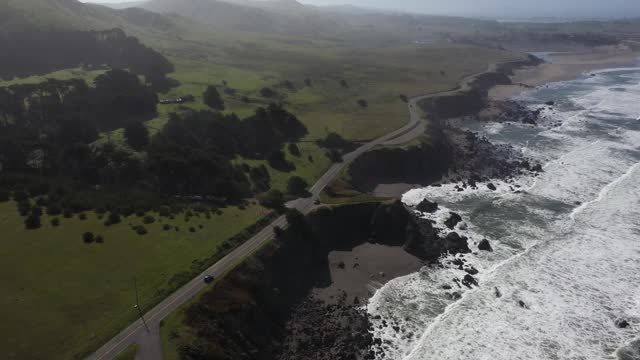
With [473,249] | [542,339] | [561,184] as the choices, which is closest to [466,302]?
[542,339]

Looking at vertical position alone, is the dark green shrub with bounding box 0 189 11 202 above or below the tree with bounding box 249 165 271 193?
above

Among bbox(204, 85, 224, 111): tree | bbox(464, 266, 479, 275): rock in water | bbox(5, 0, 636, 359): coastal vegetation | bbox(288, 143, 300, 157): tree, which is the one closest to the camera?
bbox(5, 0, 636, 359): coastal vegetation

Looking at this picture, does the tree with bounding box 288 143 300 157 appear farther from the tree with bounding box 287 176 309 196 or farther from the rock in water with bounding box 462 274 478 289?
the rock in water with bounding box 462 274 478 289

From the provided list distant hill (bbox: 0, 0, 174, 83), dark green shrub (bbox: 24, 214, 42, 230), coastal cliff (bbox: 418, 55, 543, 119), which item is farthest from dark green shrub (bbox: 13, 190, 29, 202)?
coastal cliff (bbox: 418, 55, 543, 119)

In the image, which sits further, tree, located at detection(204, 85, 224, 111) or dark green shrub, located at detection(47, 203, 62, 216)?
tree, located at detection(204, 85, 224, 111)

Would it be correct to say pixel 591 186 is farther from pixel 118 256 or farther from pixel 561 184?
pixel 118 256

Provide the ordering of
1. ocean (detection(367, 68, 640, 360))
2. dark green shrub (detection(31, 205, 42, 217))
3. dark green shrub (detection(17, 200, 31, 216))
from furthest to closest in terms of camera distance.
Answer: dark green shrub (detection(17, 200, 31, 216)) < dark green shrub (detection(31, 205, 42, 217)) < ocean (detection(367, 68, 640, 360))
